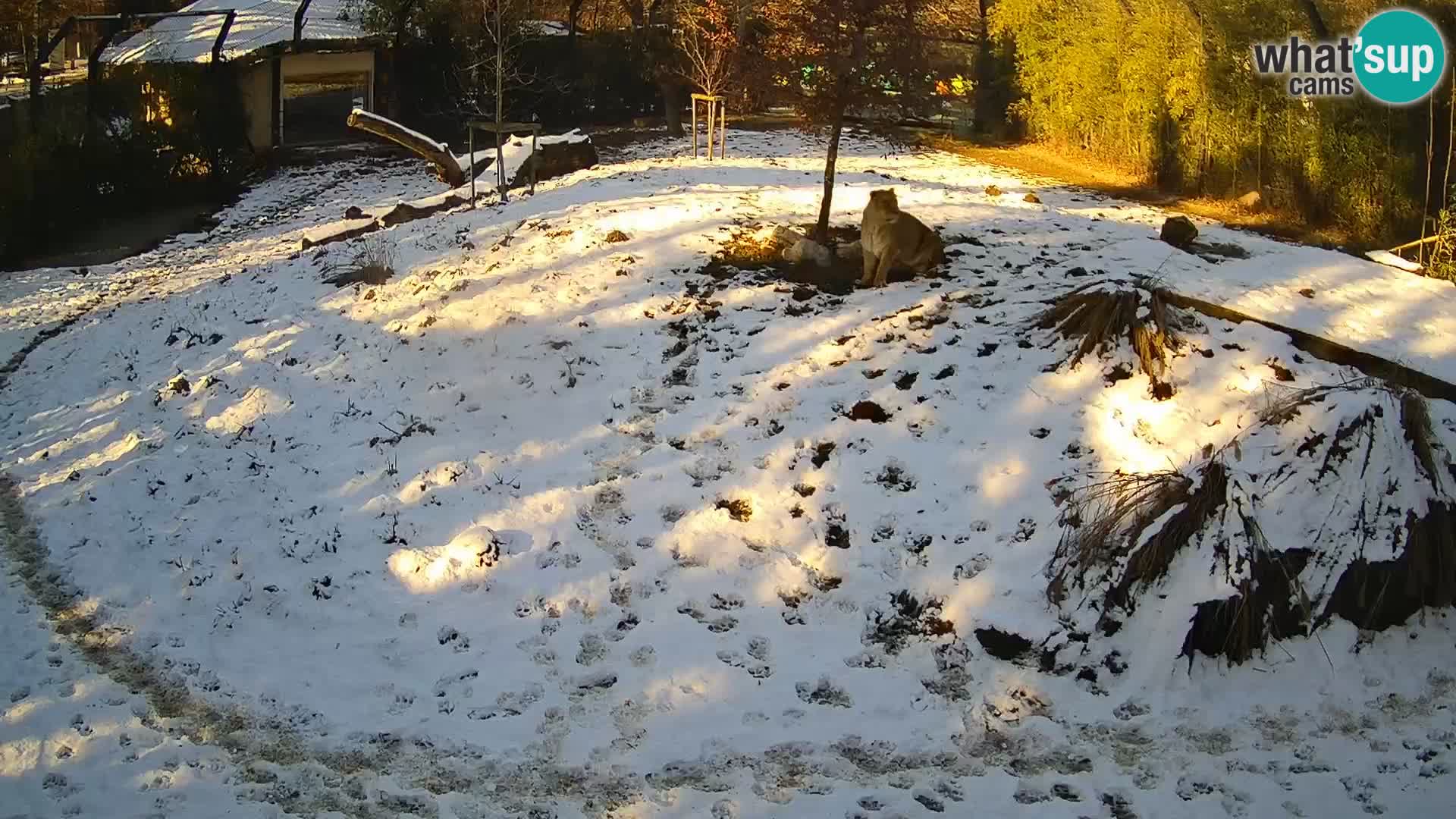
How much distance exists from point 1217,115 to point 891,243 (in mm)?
8259

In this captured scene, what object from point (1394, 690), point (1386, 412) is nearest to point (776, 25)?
point (1386, 412)

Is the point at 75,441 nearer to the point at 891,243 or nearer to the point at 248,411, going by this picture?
the point at 248,411

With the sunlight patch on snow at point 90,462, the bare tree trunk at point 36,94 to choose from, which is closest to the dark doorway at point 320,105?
the bare tree trunk at point 36,94

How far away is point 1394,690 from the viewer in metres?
5.60

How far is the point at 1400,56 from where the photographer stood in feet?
41.9

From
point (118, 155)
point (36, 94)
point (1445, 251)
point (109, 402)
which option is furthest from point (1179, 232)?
point (36, 94)

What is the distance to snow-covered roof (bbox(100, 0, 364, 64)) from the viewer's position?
20.9 meters

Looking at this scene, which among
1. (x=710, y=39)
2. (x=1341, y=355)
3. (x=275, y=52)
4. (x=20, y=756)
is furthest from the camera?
(x=275, y=52)

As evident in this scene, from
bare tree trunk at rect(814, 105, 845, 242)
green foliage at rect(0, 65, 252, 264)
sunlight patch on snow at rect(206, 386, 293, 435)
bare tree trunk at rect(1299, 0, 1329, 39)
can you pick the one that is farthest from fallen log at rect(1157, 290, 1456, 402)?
green foliage at rect(0, 65, 252, 264)

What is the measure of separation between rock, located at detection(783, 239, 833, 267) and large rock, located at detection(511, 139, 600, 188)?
7.08m

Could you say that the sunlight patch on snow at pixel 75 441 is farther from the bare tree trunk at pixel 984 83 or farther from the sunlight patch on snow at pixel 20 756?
the bare tree trunk at pixel 984 83

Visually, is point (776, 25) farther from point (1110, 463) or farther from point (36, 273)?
point (36, 273)

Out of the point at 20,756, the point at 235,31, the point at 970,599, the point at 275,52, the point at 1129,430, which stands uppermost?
the point at 235,31

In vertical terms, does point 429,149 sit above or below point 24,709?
above
